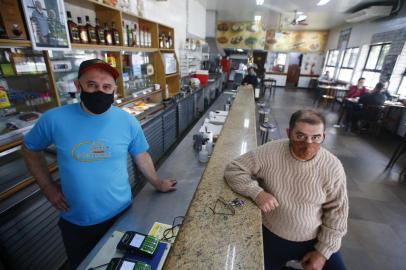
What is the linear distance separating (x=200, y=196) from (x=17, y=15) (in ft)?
6.10

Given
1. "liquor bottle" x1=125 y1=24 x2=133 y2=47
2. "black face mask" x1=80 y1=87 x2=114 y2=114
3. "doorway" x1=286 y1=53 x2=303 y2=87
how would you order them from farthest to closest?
"doorway" x1=286 y1=53 x2=303 y2=87 < "liquor bottle" x1=125 y1=24 x2=133 y2=47 < "black face mask" x1=80 y1=87 x2=114 y2=114

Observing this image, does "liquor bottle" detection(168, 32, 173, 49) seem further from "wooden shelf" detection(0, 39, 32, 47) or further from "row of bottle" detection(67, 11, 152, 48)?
"wooden shelf" detection(0, 39, 32, 47)

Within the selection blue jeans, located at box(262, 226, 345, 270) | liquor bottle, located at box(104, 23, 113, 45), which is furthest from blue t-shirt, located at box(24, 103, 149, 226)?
liquor bottle, located at box(104, 23, 113, 45)

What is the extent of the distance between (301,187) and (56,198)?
140 centimetres

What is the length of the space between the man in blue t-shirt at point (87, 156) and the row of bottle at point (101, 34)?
1.28 m

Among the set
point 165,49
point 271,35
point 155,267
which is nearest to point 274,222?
point 155,267

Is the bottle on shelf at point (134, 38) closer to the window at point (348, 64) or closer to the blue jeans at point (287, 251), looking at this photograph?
the blue jeans at point (287, 251)

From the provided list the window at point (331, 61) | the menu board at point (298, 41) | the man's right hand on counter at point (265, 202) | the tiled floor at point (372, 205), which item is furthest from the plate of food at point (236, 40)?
the man's right hand on counter at point (265, 202)

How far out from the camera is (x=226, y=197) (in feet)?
3.32

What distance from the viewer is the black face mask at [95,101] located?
1.17m

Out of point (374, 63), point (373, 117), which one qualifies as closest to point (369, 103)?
point (373, 117)

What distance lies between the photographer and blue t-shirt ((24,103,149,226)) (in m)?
1.13

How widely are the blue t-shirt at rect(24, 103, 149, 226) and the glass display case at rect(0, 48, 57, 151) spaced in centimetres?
71

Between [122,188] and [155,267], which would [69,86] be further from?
[155,267]
